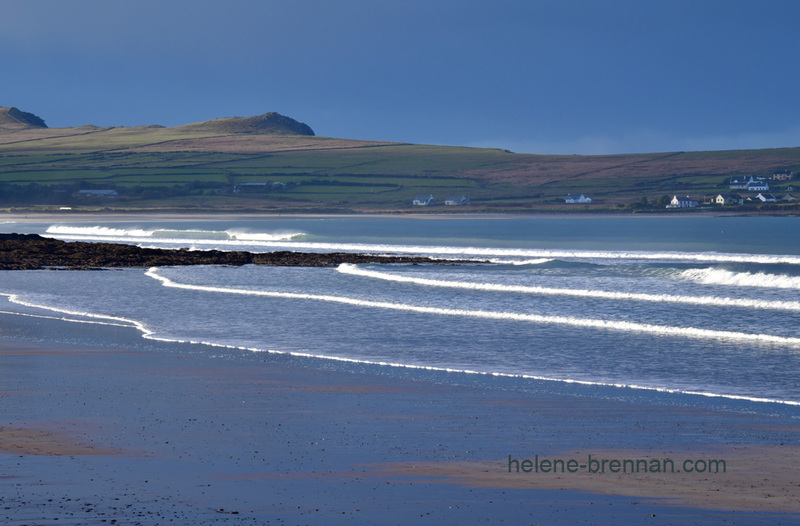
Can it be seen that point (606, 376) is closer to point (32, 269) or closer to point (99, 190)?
point (32, 269)

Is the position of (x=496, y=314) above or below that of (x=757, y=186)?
below

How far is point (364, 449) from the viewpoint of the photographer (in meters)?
9.26

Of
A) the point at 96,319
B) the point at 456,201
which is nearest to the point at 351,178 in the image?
the point at 456,201

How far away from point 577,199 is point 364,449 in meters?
147

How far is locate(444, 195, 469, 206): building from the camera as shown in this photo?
150137 mm

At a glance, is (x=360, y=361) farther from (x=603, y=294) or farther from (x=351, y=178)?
(x=351, y=178)

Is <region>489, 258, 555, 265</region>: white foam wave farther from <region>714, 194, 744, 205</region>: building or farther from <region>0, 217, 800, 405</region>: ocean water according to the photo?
<region>714, 194, 744, 205</region>: building

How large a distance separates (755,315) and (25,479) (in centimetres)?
1843

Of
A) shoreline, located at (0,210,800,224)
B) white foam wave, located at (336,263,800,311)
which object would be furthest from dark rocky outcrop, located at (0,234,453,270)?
shoreline, located at (0,210,800,224)

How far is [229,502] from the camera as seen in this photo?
291 inches

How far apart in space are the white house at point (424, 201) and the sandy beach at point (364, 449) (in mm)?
135772

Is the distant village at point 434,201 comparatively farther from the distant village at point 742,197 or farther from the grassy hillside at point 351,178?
the distant village at point 742,197

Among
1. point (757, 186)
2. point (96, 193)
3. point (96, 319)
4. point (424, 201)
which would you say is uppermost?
point (757, 186)

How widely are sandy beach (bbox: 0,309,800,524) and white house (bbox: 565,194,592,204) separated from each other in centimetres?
14065
